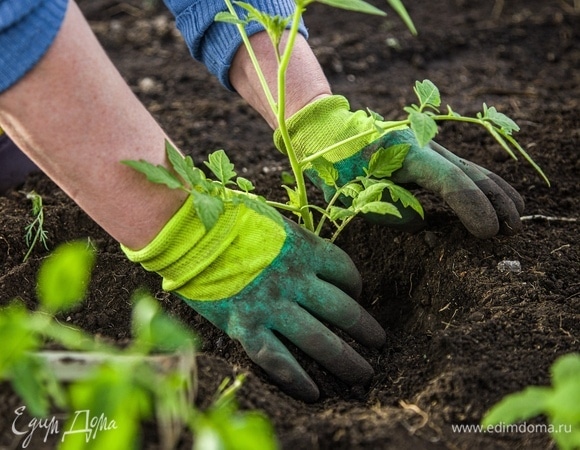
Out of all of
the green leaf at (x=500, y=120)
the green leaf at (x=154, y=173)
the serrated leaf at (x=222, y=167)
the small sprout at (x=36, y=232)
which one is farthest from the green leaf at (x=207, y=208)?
the small sprout at (x=36, y=232)

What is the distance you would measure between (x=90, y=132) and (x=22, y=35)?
0.20 m

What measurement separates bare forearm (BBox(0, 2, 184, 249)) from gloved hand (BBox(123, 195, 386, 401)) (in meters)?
0.07

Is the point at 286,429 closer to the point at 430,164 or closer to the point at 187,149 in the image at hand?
the point at 430,164

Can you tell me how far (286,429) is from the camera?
1.41 meters

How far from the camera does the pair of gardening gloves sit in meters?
1.64

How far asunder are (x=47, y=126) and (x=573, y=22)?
2693mm

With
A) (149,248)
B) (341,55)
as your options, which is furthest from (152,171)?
(341,55)

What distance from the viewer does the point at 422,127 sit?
1.49 meters

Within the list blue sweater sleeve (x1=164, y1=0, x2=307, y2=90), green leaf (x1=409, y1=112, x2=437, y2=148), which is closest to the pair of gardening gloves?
green leaf (x1=409, y1=112, x2=437, y2=148)

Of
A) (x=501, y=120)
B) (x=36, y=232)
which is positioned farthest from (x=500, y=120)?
(x=36, y=232)

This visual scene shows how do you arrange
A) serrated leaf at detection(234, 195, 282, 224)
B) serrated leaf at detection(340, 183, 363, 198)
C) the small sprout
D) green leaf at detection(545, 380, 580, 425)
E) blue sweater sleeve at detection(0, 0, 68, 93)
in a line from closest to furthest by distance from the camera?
green leaf at detection(545, 380, 580, 425) < blue sweater sleeve at detection(0, 0, 68, 93) < serrated leaf at detection(234, 195, 282, 224) < serrated leaf at detection(340, 183, 363, 198) < the small sprout

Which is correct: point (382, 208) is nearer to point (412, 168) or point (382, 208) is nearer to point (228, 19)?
point (412, 168)

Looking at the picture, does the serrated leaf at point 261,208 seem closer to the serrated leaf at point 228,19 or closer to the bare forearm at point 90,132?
the bare forearm at point 90,132

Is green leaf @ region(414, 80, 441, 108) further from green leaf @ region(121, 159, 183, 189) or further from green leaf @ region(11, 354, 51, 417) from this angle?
green leaf @ region(11, 354, 51, 417)
